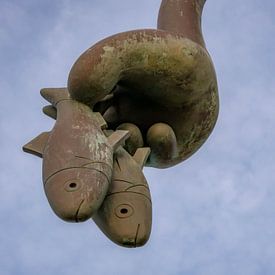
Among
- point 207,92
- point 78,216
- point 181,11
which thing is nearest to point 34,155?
point 78,216

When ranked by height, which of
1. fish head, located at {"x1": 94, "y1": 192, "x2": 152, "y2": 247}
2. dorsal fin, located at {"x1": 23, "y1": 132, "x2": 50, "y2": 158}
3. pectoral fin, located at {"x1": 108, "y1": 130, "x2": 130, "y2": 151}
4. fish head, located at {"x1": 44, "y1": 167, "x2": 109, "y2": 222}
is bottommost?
fish head, located at {"x1": 94, "y1": 192, "x2": 152, "y2": 247}

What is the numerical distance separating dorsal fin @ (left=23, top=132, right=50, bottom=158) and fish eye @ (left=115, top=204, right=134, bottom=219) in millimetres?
267

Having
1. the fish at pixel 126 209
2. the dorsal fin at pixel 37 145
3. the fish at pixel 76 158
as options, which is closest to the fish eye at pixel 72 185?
the fish at pixel 76 158

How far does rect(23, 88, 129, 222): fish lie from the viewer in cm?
201

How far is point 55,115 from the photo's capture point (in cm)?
245

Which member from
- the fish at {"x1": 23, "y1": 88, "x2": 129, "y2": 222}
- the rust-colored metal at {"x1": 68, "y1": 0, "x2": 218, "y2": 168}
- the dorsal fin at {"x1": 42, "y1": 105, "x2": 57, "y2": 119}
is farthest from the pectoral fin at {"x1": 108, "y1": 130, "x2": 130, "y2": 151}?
the dorsal fin at {"x1": 42, "y1": 105, "x2": 57, "y2": 119}

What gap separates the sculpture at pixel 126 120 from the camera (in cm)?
208

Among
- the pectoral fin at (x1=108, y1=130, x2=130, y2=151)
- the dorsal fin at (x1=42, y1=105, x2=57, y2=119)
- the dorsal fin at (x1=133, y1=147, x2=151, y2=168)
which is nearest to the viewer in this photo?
the pectoral fin at (x1=108, y1=130, x2=130, y2=151)

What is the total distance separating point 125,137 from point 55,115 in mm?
265

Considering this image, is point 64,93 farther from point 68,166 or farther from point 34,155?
point 68,166

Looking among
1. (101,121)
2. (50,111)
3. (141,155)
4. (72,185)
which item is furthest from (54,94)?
(72,185)

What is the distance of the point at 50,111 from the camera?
247cm

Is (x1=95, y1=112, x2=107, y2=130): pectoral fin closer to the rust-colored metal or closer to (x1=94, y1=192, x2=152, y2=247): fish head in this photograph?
the rust-colored metal

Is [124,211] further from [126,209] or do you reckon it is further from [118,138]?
[118,138]
